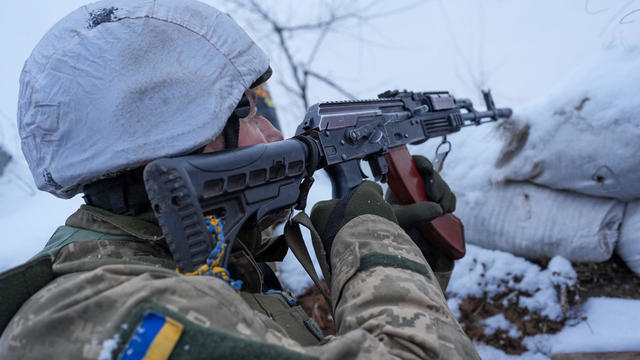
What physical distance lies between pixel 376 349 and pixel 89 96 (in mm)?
825

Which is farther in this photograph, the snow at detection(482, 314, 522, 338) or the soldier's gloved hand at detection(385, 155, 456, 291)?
the snow at detection(482, 314, 522, 338)

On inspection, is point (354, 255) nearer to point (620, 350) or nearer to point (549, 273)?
point (620, 350)

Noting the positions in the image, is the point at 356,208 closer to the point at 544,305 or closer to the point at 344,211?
the point at 344,211

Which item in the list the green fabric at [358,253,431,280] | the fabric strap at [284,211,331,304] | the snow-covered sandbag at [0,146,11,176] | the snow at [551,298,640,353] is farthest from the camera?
the snow-covered sandbag at [0,146,11,176]

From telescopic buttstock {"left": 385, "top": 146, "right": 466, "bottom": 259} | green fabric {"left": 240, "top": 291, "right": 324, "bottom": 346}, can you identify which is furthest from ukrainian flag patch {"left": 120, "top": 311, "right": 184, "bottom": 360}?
telescopic buttstock {"left": 385, "top": 146, "right": 466, "bottom": 259}

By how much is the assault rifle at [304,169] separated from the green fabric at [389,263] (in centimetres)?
28

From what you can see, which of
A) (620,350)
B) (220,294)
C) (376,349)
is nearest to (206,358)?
(220,294)

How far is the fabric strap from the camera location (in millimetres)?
1271

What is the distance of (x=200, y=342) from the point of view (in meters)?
0.67

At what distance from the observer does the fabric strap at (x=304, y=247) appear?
1.27 m

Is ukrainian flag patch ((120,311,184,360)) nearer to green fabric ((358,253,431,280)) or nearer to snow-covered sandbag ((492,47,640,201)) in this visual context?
green fabric ((358,253,431,280))

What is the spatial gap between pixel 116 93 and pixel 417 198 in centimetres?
135

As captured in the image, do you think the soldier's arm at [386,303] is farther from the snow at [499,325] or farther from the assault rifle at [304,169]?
the snow at [499,325]

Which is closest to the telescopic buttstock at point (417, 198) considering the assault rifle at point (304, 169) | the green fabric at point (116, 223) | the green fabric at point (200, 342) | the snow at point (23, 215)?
the assault rifle at point (304, 169)
